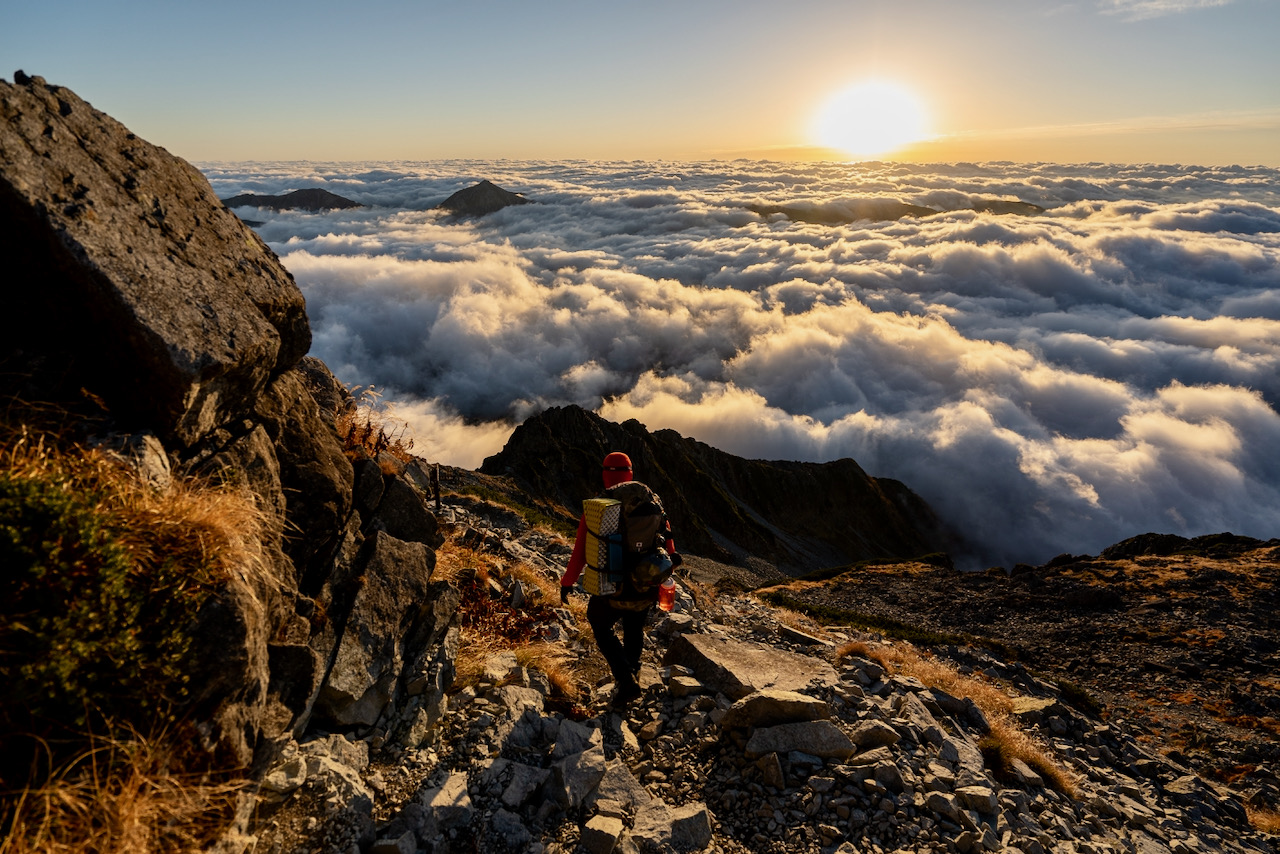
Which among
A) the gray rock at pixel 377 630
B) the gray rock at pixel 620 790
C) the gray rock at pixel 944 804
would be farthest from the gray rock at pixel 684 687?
the gray rock at pixel 377 630

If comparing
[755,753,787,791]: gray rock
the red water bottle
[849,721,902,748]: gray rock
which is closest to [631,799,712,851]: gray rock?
[755,753,787,791]: gray rock

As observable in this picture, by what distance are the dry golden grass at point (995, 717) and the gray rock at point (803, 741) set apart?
11.8ft

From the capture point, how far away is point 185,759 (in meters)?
3.62

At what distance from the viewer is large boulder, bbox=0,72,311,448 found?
3.95 m

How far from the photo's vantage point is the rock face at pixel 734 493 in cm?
6462

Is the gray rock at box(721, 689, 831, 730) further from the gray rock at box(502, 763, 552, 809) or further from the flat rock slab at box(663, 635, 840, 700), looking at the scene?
the gray rock at box(502, 763, 552, 809)

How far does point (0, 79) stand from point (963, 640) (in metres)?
31.7

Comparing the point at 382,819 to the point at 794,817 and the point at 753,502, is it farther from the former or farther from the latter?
the point at 753,502

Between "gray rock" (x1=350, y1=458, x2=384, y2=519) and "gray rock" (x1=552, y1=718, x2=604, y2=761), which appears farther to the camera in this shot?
"gray rock" (x1=350, y1=458, x2=384, y2=519)

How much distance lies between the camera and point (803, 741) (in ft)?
21.8

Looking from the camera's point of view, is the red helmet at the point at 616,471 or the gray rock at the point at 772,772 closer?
the gray rock at the point at 772,772

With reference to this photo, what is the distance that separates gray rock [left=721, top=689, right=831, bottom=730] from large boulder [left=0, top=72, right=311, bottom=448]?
5815 millimetres

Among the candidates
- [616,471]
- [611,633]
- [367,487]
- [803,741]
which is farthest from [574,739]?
[367,487]

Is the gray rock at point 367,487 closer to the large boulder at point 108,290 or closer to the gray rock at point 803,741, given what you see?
the large boulder at point 108,290
